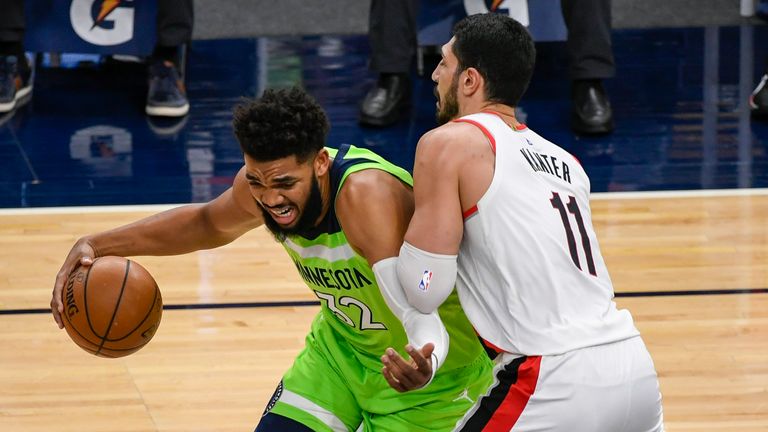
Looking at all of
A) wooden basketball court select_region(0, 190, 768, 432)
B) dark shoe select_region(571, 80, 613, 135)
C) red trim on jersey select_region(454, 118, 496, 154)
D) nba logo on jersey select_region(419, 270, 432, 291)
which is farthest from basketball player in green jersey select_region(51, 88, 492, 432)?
dark shoe select_region(571, 80, 613, 135)

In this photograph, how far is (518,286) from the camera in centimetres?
272

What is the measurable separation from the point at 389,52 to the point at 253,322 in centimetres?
278

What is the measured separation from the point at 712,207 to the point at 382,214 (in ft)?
11.3

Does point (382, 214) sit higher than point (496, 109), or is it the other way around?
point (496, 109)

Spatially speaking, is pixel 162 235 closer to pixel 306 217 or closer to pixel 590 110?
pixel 306 217

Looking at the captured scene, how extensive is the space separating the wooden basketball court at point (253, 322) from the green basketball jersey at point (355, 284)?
3.30ft

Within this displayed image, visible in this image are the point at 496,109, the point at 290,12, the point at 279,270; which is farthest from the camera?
the point at 290,12

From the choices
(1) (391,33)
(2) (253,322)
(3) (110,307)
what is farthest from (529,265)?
(1) (391,33)

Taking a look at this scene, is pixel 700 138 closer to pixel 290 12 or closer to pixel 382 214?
pixel 290 12

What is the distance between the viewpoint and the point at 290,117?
2.88 metres

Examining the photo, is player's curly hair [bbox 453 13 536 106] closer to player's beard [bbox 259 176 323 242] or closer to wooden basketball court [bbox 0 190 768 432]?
player's beard [bbox 259 176 323 242]

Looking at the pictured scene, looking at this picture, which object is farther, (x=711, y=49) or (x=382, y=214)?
(x=711, y=49)

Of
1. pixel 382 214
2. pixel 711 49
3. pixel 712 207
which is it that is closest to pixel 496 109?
pixel 382 214

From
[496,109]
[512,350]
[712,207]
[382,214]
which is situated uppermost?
[496,109]
